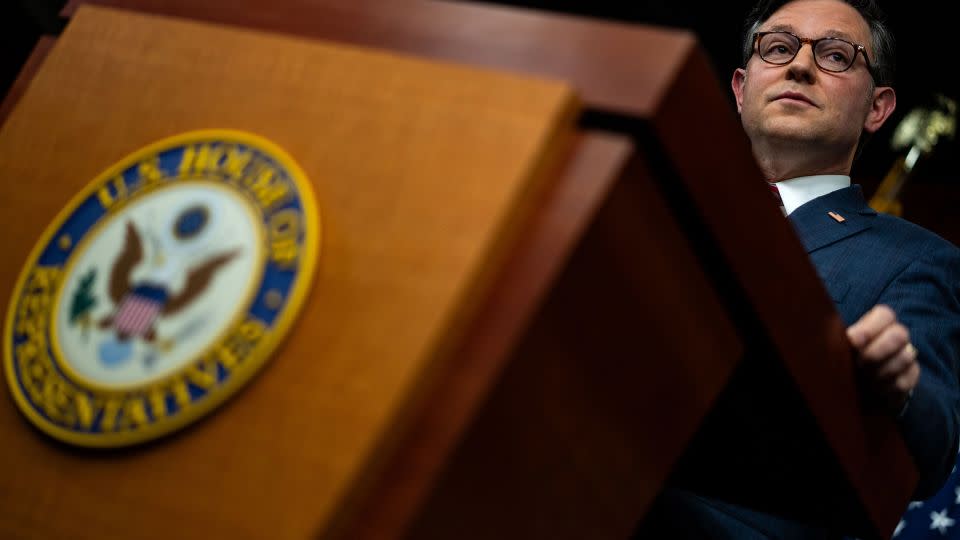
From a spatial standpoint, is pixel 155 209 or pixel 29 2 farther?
pixel 29 2

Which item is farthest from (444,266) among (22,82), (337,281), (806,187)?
(806,187)

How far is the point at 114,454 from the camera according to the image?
521 mm

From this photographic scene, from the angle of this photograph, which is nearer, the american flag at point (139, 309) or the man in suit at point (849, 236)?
the american flag at point (139, 309)

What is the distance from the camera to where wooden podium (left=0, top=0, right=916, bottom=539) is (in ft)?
1.55

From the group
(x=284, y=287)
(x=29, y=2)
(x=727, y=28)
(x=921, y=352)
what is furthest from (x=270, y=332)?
(x=727, y=28)

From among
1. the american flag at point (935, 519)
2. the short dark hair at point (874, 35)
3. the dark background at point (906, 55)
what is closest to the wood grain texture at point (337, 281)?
the american flag at point (935, 519)

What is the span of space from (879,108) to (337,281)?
4.52 feet

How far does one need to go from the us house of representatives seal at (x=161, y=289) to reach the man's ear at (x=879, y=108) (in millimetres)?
1301

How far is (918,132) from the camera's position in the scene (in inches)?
116

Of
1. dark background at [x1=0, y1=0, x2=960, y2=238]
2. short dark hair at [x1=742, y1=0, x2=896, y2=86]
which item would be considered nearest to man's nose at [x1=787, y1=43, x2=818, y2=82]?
short dark hair at [x1=742, y1=0, x2=896, y2=86]

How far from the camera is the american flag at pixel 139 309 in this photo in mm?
526

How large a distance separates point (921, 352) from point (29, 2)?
5.16ft

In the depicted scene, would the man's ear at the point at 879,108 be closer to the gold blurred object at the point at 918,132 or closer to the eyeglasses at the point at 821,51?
the eyeglasses at the point at 821,51

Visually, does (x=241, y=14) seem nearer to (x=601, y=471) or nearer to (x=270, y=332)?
(x=270, y=332)
